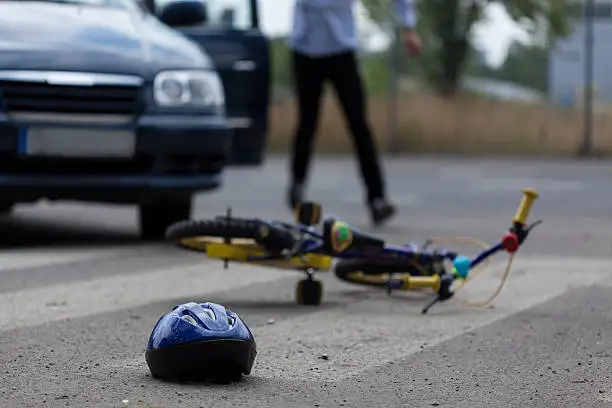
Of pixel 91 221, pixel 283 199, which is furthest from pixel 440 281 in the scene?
pixel 283 199

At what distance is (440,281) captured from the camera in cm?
593

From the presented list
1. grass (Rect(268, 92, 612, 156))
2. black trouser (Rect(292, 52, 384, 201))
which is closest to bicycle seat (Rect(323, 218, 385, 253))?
black trouser (Rect(292, 52, 384, 201))

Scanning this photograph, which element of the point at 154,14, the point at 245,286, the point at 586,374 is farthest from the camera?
the point at 154,14

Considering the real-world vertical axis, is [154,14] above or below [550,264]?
above

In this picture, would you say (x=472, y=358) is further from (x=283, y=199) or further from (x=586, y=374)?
(x=283, y=199)

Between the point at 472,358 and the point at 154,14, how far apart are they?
5.13 m

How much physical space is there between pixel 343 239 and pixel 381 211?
11.6ft

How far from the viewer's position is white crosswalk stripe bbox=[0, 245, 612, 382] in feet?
15.7

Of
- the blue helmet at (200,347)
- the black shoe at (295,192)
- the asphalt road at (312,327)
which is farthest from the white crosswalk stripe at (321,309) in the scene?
the black shoe at (295,192)

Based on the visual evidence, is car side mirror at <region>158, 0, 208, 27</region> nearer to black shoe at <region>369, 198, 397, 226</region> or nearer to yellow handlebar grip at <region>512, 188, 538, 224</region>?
black shoe at <region>369, 198, 397, 226</region>

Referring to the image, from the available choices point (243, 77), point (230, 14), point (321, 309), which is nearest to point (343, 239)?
point (321, 309)

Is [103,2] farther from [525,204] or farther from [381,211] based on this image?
[525,204]

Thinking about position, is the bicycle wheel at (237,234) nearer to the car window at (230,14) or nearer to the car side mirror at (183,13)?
the car side mirror at (183,13)

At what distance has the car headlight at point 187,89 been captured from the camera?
26.9 feet
